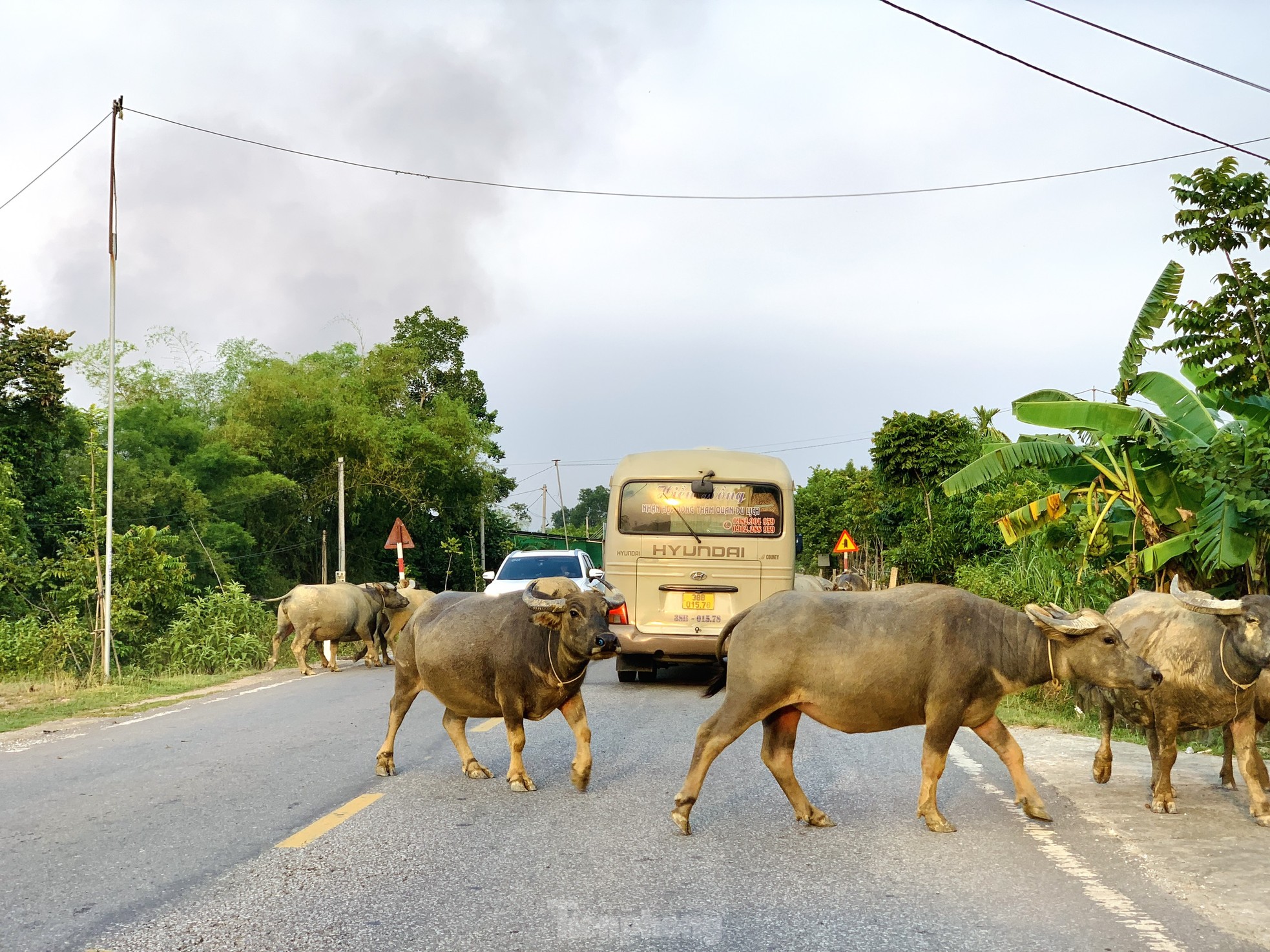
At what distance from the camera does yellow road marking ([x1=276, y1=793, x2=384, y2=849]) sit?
6.32m

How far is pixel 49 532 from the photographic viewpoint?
26094mm

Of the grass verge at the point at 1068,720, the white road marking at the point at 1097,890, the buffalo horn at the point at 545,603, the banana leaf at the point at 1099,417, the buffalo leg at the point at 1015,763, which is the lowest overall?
the grass verge at the point at 1068,720

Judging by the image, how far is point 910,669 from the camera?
22.3 feet

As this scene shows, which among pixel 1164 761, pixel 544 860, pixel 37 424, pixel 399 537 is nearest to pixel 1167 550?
pixel 1164 761

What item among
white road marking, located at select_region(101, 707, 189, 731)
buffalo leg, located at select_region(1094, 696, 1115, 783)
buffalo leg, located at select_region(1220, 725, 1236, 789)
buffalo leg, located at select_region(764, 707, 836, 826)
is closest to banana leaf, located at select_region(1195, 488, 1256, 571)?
buffalo leg, located at select_region(1220, 725, 1236, 789)

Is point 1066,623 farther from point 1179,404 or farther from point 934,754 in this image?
point 1179,404

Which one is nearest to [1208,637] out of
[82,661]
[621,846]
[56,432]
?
[621,846]

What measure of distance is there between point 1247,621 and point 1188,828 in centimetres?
→ 130

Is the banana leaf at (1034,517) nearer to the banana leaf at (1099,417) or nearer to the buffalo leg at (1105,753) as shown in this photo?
the banana leaf at (1099,417)

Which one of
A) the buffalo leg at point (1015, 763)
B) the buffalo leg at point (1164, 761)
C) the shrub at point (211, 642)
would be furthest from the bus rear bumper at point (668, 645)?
the shrub at point (211, 642)

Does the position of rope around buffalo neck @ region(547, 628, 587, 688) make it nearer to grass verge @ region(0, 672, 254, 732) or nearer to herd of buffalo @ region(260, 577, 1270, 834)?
herd of buffalo @ region(260, 577, 1270, 834)

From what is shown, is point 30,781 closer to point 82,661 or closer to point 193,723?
point 193,723

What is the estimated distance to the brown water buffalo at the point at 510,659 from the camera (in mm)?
7719

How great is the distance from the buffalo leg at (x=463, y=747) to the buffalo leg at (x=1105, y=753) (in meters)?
4.24
